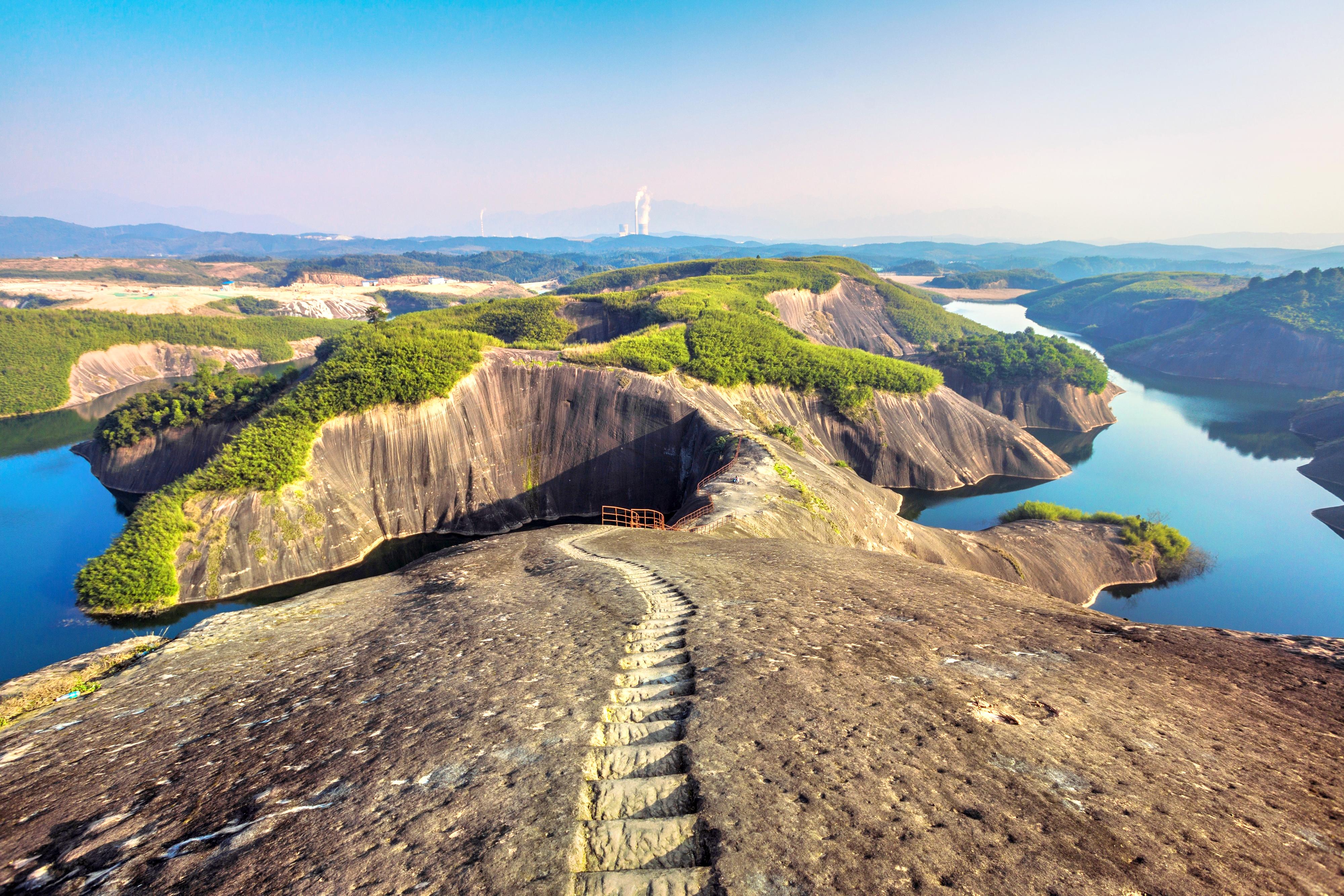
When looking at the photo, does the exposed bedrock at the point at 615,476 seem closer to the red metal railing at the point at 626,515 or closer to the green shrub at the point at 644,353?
the red metal railing at the point at 626,515

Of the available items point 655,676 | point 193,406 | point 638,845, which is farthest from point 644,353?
point 638,845

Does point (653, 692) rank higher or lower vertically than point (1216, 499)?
higher

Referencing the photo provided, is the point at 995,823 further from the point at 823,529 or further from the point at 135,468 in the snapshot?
the point at 135,468

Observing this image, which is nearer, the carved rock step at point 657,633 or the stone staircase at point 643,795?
the stone staircase at point 643,795

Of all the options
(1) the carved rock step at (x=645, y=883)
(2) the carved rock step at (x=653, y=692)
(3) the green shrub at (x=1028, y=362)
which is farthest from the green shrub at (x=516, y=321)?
(1) the carved rock step at (x=645, y=883)

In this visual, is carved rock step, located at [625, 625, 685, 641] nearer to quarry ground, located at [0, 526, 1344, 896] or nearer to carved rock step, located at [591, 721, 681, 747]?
quarry ground, located at [0, 526, 1344, 896]

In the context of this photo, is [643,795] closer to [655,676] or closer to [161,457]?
[655,676]
